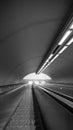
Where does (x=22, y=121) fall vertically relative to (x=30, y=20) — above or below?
below

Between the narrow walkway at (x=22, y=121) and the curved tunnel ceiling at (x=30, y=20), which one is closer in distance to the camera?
the curved tunnel ceiling at (x=30, y=20)

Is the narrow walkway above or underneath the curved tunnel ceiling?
underneath

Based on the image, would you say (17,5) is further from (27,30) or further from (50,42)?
(50,42)

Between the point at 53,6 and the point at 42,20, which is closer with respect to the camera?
the point at 53,6

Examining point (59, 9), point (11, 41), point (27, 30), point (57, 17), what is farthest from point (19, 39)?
point (59, 9)

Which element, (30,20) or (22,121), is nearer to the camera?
(30,20)

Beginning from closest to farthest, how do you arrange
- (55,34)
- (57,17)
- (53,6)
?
(53,6)
(57,17)
(55,34)

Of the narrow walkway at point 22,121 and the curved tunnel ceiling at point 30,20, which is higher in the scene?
the curved tunnel ceiling at point 30,20

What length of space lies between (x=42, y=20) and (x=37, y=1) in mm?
1989

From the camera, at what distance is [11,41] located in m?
11.2

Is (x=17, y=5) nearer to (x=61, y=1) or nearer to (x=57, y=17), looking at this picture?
Answer: (x=61, y=1)

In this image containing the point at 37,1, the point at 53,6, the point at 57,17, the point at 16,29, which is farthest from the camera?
the point at 16,29

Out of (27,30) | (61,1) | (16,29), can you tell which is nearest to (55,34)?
(27,30)

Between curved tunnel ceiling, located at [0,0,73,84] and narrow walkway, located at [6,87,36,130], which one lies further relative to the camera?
narrow walkway, located at [6,87,36,130]
